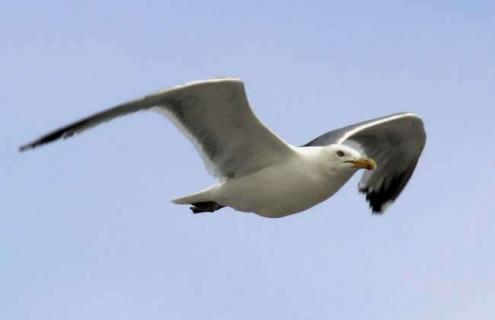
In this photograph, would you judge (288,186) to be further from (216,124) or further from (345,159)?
(216,124)

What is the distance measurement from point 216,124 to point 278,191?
0.85m

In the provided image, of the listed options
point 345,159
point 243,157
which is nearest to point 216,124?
point 243,157

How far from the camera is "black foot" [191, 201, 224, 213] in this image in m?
13.7

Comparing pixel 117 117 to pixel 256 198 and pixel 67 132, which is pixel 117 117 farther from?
pixel 256 198

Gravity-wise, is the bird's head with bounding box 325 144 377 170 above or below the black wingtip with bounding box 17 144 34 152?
below

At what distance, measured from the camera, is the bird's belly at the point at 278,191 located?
513 inches

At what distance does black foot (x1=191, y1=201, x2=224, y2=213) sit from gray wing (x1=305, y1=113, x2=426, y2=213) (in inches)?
63.6

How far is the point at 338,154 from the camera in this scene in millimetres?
13258

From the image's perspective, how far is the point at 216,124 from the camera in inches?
511

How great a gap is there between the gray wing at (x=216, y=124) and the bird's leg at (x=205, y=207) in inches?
15.3

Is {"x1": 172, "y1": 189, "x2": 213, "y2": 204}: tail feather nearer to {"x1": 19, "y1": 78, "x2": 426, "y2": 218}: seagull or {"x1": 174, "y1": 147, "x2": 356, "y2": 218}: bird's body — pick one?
{"x1": 19, "y1": 78, "x2": 426, "y2": 218}: seagull

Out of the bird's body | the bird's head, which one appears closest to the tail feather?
the bird's body

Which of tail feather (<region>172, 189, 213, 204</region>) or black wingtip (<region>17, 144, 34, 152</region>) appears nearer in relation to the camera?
black wingtip (<region>17, 144, 34, 152</region>)

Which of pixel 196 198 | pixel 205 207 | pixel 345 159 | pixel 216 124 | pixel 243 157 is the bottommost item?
pixel 205 207
